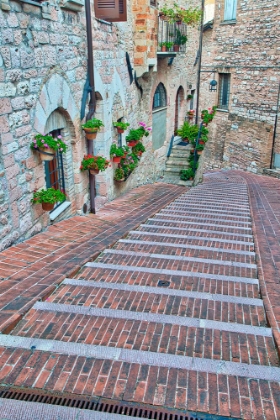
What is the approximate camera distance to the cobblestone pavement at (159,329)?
2297 millimetres

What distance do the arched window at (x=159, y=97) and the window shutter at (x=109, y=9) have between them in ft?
18.5

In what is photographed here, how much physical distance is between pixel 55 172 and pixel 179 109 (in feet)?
36.6

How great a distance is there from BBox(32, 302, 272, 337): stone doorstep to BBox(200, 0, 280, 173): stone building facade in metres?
13.2

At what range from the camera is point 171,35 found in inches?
516

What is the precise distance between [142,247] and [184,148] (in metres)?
11.2

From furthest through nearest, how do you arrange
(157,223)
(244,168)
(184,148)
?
(244,168), (184,148), (157,223)

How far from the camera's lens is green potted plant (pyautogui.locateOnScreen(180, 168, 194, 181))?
47.3 feet

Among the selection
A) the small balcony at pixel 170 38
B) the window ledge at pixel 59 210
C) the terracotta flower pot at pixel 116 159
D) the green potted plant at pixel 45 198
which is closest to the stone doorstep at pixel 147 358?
the green potted plant at pixel 45 198

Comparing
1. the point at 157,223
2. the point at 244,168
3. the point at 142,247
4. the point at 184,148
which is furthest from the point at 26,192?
the point at 244,168

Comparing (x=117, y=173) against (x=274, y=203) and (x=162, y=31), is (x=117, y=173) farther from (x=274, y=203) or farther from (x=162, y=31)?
(x=162, y=31)

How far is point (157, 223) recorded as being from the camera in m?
6.69

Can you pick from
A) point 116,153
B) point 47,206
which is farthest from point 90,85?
point 47,206

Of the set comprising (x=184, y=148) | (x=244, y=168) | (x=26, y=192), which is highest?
(x=26, y=192)

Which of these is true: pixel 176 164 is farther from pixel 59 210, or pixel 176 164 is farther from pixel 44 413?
pixel 44 413
